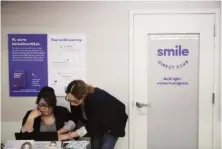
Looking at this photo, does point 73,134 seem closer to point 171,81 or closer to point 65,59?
point 65,59

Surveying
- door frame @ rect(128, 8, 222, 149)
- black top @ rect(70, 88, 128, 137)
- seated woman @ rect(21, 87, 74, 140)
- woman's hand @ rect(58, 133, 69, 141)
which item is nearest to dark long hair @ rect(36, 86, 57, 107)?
seated woman @ rect(21, 87, 74, 140)

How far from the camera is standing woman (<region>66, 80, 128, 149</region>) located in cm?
276

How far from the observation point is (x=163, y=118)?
117 inches

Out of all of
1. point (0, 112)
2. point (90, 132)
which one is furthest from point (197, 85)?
point (0, 112)

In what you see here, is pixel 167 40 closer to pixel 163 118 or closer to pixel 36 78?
pixel 163 118

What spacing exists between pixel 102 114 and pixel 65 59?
2.27 feet

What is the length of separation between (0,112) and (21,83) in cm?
39

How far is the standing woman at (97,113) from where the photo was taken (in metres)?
2.76

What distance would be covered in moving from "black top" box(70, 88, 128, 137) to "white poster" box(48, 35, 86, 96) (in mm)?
291

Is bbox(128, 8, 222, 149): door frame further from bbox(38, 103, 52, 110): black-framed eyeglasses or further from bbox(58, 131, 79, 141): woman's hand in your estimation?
bbox(38, 103, 52, 110): black-framed eyeglasses

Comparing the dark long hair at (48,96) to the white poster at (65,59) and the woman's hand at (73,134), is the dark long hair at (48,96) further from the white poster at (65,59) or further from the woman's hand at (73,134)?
the woman's hand at (73,134)

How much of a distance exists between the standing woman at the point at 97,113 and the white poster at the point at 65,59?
0.10 meters

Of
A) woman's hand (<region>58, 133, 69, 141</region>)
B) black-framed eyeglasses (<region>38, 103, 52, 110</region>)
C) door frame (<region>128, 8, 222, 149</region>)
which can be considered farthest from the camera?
door frame (<region>128, 8, 222, 149</region>)

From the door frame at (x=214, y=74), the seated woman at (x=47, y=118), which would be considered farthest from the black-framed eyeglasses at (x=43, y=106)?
the door frame at (x=214, y=74)
